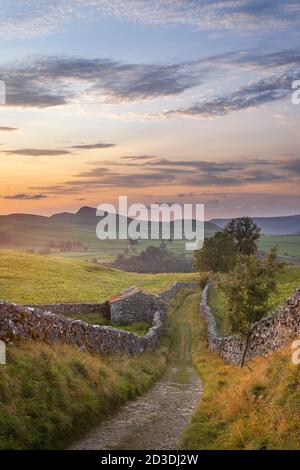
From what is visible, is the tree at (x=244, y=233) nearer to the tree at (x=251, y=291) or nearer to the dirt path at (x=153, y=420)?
the tree at (x=251, y=291)

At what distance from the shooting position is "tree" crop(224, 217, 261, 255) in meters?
102

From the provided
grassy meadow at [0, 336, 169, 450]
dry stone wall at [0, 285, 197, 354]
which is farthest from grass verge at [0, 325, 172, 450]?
dry stone wall at [0, 285, 197, 354]

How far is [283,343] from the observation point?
20.9m

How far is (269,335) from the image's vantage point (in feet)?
78.1

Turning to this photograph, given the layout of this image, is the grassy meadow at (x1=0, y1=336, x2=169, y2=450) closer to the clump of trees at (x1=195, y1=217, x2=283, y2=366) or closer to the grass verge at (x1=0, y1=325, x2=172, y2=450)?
the grass verge at (x1=0, y1=325, x2=172, y2=450)

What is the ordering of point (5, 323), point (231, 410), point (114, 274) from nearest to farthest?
point (231, 410), point (5, 323), point (114, 274)

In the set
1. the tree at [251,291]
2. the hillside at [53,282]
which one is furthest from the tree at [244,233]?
the tree at [251,291]

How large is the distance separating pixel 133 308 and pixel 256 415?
33474mm

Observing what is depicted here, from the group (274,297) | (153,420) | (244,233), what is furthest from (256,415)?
(244,233)

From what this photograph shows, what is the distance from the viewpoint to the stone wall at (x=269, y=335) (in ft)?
66.5

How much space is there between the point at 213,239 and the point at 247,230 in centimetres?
1339

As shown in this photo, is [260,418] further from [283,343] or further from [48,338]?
[48,338]

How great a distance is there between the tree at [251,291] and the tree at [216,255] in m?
62.7
